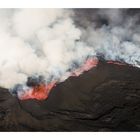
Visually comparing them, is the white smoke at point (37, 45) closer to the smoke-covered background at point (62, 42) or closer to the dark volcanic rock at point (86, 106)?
the smoke-covered background at point (62, 42)

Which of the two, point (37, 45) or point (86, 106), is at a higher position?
point (37, 45)

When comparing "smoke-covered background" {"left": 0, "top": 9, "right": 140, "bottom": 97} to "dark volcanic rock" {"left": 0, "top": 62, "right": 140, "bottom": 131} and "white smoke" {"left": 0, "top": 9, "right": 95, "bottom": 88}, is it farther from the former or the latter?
"dark volcanic rock" {"left": 0, "top": 62, "right": 140, "bottom": 131}

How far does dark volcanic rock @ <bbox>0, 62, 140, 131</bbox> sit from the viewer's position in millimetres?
2822

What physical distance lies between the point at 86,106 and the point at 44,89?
41cm

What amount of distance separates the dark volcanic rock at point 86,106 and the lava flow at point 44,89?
4 cm

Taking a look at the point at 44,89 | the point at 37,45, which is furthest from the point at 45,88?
the point at 37,45

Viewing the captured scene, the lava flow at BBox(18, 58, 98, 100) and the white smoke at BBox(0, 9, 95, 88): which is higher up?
the white smoke at BBox(0, 9, 95, 88)

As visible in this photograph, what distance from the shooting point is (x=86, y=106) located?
9.32 feet

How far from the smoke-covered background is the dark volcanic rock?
12cm

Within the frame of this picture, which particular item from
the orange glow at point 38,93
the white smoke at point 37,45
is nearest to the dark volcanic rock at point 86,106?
the orange glow at point 38,93

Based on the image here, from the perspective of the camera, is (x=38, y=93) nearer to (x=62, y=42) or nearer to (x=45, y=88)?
(x=45, y=88)

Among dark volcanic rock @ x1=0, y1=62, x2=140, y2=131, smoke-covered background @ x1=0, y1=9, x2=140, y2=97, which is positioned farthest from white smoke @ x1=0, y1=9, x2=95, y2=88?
dark volcanic rock @ x1=0, y1=62, x2=140, y2=131

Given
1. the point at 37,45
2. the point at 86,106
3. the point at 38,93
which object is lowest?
the point at 86,106
